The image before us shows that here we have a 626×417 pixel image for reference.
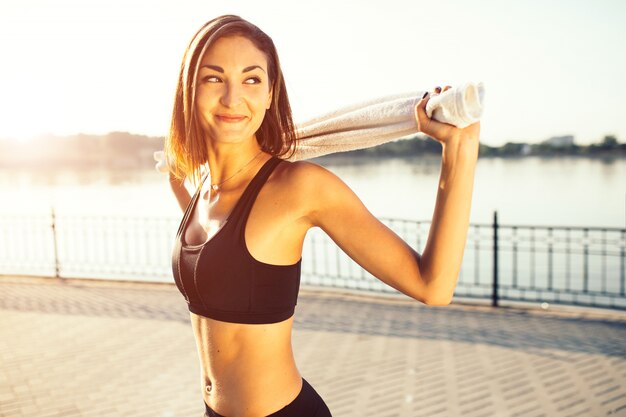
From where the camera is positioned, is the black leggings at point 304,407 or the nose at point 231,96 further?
the black leggings at point 304,407

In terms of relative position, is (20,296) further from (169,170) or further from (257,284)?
(257,284)

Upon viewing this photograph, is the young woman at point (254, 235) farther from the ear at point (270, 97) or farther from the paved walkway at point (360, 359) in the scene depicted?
the paved walkway at point (360, 359)

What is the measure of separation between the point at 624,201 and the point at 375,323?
83.2 ft

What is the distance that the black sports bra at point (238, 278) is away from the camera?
5.18 feet

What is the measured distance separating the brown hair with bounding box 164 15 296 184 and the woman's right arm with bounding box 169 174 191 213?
351 millimetres

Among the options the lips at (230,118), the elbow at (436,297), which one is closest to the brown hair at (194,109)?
the lips at (230,118)

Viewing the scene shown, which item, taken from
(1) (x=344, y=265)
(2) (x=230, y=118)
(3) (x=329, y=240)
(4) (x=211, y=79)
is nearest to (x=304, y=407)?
(2) (x=230, y=118)

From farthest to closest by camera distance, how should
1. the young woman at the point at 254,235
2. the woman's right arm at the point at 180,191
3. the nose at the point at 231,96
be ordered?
the woman's right arm at the point at 180,191 < the nose at the point at 231,96 < the young woman at the point at 254,235

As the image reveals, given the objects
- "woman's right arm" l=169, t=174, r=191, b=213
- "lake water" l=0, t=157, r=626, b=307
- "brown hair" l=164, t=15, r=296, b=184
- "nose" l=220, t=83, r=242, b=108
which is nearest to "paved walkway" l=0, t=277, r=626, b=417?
"lake water" l=0, t=157, r=626, b=307

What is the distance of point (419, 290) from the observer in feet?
4.59

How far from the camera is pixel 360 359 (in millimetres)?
6383

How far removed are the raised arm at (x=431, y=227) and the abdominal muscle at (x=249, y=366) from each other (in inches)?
14.8

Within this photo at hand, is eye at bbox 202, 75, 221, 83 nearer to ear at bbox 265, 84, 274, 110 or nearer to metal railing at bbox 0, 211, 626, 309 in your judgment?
ear at bbox 265, 84, 274, 110

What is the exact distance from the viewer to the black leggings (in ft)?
5.69
